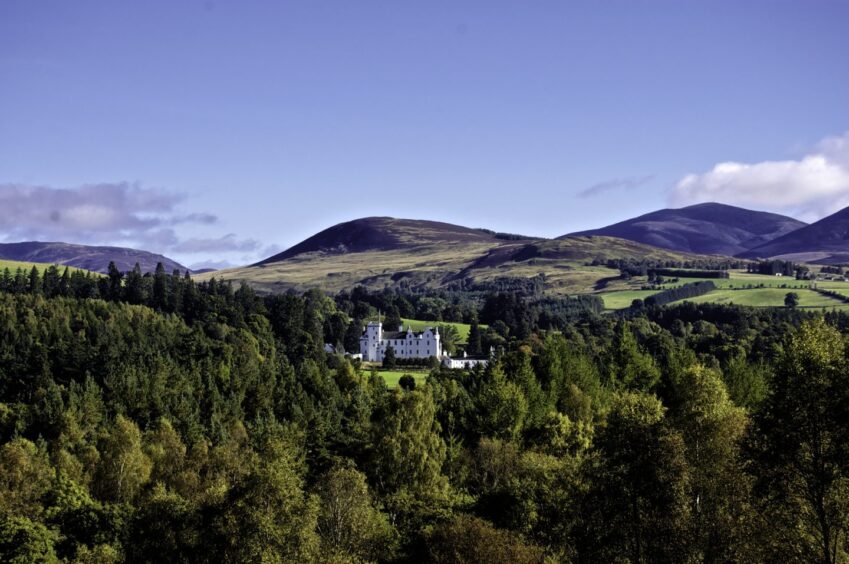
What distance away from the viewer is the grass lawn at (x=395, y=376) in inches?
5861

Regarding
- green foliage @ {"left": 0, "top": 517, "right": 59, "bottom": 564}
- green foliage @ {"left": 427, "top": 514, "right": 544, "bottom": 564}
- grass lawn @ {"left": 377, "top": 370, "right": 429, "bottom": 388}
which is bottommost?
grass lawn @ {"left": 377, "top": 370, "right": 429, "bottom": 388}

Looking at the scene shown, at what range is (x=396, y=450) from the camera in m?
75.2

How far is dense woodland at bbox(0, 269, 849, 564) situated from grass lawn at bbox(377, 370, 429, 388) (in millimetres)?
11359

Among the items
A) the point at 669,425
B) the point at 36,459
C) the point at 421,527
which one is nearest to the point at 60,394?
the point at 36,459

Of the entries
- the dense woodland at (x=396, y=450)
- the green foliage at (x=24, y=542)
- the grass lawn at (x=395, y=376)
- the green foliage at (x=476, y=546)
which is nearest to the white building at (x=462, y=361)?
the grass lawn at (x=395, y=376)

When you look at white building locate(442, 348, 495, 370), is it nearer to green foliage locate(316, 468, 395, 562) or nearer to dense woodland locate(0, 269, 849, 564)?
dense woodland locate(0, 269, 849, 564)

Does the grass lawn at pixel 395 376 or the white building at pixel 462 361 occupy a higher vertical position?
the grass lawn at pixel 395 376

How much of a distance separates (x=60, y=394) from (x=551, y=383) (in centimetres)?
5896

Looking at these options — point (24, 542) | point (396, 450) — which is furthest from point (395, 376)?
point (24, 542)

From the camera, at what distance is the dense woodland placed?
3553 centimetres

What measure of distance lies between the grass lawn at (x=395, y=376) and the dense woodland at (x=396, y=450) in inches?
447

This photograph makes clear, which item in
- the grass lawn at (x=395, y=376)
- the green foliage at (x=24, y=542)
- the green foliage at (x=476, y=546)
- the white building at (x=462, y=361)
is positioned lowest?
the white building at (x=462, y=361)

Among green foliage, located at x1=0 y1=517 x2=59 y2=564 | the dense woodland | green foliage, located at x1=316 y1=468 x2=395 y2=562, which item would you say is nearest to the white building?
the dense woodland

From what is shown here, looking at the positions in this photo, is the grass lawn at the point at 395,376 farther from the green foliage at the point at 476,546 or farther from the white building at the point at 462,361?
the green foliage at the point at 476,546
